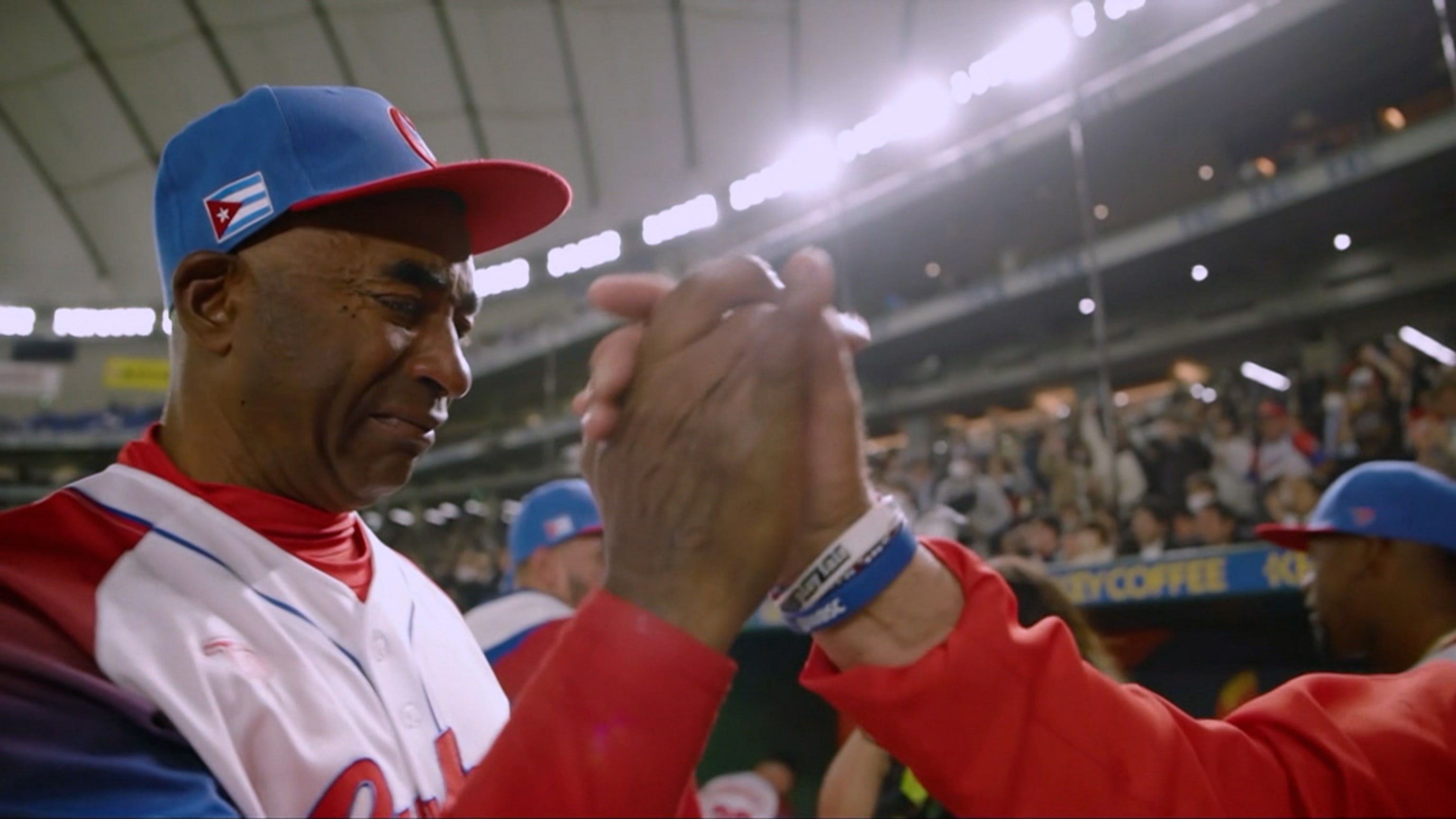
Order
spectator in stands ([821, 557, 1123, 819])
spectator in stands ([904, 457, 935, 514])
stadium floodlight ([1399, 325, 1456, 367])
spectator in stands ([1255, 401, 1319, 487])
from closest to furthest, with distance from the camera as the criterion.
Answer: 1. spectator in stands ([821, 557, 1123, 819])
2. spectator in stands ([1255, 401, 1319, 487])
3. spectator in stands ([904, 457, 935, 514])
4. stadium floodlight ([1399, 325, 1456, 367])

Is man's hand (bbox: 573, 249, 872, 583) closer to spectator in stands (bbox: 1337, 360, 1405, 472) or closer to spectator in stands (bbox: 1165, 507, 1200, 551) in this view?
spectator in stands (bbox: 1165, 507, 1200, 551)

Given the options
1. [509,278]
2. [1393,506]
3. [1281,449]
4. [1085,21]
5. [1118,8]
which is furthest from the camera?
[509,278]

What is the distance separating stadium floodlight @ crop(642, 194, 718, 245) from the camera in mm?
15445

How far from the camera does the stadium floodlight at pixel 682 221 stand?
608 inches

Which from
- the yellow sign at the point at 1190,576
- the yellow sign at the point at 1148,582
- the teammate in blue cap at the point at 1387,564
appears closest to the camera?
the teammate in blue cap at the point at 1387,564

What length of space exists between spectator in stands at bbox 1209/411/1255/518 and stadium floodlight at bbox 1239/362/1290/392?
2.84 m

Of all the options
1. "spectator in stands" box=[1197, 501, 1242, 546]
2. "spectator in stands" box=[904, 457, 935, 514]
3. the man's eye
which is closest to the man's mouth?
the man's eye

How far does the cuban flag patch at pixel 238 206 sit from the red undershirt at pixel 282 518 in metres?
0.26

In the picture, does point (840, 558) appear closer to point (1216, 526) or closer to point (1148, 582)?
point (1148, 582)

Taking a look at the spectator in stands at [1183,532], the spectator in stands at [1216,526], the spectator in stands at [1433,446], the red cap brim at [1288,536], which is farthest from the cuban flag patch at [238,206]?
the spectator in stands at [1433,446]

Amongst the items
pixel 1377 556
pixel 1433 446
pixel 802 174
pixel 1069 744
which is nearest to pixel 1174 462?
pixel 1433 446

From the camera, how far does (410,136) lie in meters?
1.10

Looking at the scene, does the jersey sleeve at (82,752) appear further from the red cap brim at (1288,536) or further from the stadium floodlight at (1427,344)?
the stadium floodlight at (1427,344)

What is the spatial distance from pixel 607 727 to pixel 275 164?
2.43ft
